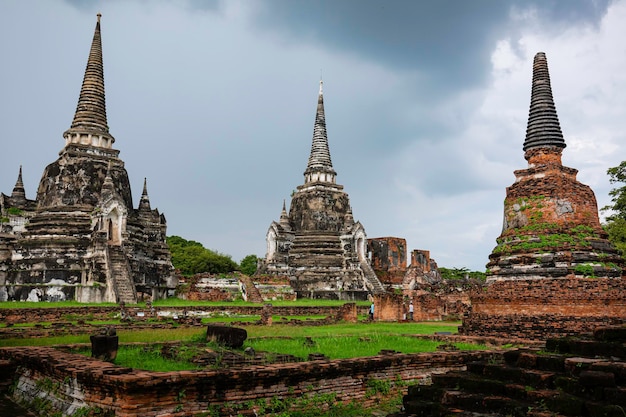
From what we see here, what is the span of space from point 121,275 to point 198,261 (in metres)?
28.8

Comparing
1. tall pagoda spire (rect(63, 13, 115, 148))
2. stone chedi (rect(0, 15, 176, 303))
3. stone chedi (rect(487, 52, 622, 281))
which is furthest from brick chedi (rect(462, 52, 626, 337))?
tall pagoda spire (rect(63, 13, 115, 148))

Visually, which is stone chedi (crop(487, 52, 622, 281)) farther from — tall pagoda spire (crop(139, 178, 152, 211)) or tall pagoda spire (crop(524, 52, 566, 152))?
tall pagoda spire (crop(139, 178, 152, 211))

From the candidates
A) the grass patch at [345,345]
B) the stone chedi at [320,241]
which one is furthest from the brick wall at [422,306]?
the stone chedi at [320,241]

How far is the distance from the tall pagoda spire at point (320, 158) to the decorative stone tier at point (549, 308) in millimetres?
29496

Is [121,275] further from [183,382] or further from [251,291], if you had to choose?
[183,382]

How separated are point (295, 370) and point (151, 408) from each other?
2161 millimetres

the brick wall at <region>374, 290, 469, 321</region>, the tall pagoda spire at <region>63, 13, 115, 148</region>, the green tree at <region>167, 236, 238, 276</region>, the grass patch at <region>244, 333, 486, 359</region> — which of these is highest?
the tall pagoda spire at <region>63, 13, 115, 148</region>

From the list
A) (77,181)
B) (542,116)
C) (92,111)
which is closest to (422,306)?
(542,116)

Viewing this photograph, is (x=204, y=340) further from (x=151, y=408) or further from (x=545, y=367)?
(x=545, y=367)

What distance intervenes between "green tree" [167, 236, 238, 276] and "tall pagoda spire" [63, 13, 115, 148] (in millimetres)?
23127

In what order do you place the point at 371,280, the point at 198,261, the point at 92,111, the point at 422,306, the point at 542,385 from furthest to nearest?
1. the point at 198,261
2. the point at 371,280
3. the point at 92,111
4. the point at 422,306
5. the point at 542,385

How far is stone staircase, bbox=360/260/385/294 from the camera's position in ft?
132

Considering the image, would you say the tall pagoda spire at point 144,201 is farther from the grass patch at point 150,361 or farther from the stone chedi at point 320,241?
the grass patch at point 150,361

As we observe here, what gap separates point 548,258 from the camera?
18.1 m
